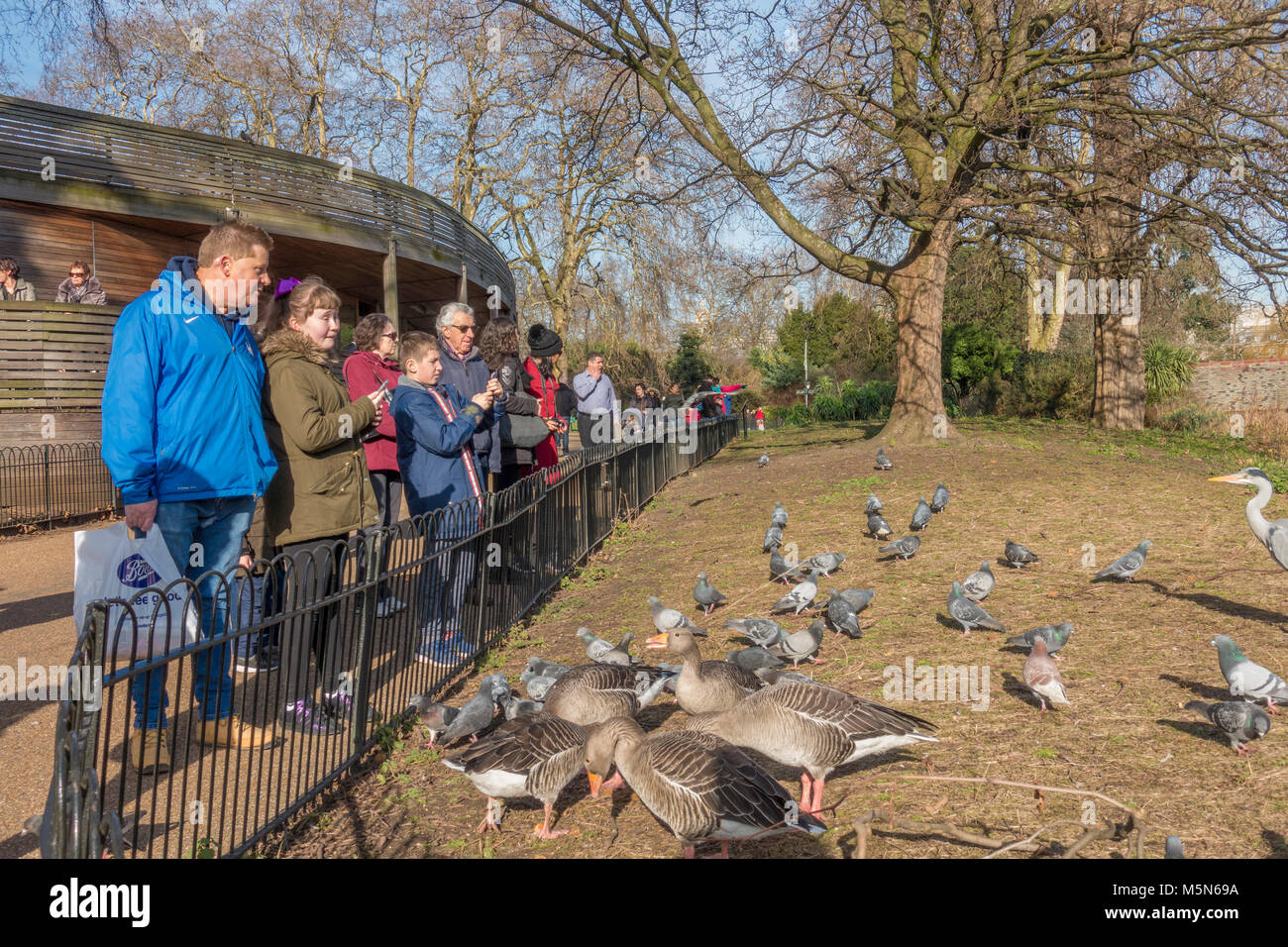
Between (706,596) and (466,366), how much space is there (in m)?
2.95

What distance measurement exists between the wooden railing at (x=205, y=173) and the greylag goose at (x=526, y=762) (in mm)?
18798

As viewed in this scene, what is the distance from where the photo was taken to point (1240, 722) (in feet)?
14.9

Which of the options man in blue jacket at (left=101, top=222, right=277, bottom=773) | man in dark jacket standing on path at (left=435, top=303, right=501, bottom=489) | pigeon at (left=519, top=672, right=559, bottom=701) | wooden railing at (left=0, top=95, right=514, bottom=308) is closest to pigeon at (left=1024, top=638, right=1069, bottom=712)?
pigeon at (left=519, top=672, right=559, bottom=701)

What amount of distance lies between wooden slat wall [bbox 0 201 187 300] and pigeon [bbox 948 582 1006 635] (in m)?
17.8

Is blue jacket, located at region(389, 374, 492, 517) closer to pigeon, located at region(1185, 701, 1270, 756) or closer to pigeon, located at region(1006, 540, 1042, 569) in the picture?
pigeon, located at region(1185, 701, 1270, 756)

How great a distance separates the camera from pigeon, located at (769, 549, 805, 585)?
8453 mm

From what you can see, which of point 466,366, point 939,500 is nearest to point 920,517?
point 939,500

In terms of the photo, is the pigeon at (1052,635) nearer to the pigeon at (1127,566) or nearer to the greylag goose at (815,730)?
the greylag goose at (815,730)

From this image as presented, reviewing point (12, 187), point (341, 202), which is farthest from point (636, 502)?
point (12, 187)

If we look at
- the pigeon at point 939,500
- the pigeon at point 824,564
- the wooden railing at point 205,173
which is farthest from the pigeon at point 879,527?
the wooden railing at point 205,173

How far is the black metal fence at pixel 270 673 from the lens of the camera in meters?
2.74
